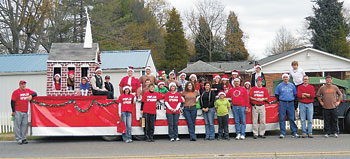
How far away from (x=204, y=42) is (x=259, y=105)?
45460 mm

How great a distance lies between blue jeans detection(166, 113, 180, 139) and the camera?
35.5ft

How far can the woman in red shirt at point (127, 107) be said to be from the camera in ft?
35.5

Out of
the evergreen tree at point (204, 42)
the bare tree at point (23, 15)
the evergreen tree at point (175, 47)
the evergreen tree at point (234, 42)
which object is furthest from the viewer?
the evergreen tree at point (234, 42)

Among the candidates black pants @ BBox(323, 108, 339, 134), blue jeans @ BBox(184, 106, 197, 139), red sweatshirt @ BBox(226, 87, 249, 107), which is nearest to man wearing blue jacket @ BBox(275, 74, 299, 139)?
black pants @ BBox(323, 108, 339, 134)

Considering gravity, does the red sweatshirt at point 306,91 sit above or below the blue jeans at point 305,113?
above

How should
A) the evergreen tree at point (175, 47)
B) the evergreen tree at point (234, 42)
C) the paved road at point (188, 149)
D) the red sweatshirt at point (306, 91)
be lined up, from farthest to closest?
the evergreen tree at point (234, 42) < the evergreen tree at point (175, 47) < the red sweatshirt at point (306, 91) < the paved road at point (188, 149)

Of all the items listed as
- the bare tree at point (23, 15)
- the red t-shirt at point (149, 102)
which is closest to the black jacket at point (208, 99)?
the red t-shirt at point (149, 102)

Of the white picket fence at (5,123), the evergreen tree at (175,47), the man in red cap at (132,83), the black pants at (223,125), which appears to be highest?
the evergreen tree at (175,47)

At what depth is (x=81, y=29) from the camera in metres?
36.0

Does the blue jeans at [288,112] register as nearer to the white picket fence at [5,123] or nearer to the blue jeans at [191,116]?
the blue jeans at [191,116]

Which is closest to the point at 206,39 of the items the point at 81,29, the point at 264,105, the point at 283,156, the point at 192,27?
the point at 192,27

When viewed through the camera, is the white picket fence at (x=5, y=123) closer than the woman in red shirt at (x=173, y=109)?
No

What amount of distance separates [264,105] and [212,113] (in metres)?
1.73

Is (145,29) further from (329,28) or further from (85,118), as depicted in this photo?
(85,118)
